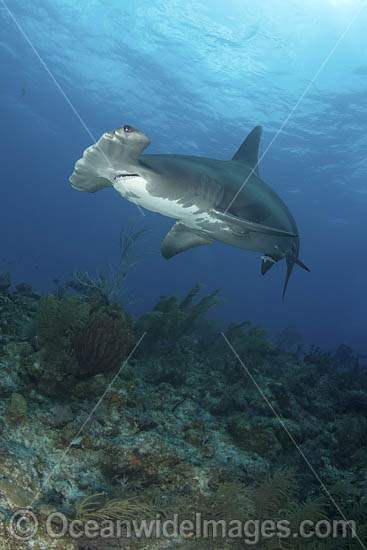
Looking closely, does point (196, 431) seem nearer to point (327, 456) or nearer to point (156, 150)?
point (327, 456)

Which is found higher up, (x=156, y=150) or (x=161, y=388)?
(x=156, y=150)

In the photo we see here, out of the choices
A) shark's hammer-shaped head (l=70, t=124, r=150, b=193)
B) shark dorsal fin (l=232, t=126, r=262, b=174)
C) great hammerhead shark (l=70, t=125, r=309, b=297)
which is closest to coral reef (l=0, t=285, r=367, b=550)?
great hammerhead shark (l=70, t=125, r=309, b=297)

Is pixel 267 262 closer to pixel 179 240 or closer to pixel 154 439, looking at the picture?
pixel 179 240

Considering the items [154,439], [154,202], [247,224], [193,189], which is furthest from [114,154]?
[154,439]

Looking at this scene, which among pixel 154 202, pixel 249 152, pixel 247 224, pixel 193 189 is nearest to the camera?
pixel 154 202

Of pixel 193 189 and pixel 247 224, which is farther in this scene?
pixel 247 224

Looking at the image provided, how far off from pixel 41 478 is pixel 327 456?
4.89 m

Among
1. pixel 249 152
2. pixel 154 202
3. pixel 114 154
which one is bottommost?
pixel 154 202

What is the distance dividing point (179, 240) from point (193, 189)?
7.67 feet

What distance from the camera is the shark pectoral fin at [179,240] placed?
6.32 m

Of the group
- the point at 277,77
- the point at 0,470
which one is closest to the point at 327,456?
the point at 0,470

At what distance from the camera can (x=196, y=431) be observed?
17.5 ft

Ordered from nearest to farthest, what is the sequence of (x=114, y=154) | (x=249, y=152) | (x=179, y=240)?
(x=114, y=154) < (x=179, y=240) < (x=249, y=152)

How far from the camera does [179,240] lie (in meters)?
6.48
